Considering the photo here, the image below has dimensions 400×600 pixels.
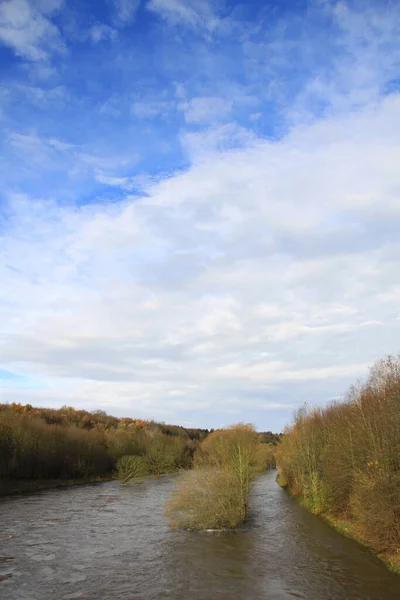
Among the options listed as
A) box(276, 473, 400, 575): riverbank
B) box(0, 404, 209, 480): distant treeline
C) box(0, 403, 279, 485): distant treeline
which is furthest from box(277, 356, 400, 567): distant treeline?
box(0, 403, 279, 485): distant treeline

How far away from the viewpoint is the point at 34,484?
55.8m

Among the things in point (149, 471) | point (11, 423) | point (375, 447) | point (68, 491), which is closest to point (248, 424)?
point (149, 471)

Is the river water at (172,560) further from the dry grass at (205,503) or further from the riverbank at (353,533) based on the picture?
the dry grass at (205,503)

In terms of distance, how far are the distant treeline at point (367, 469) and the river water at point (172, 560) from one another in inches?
60.0

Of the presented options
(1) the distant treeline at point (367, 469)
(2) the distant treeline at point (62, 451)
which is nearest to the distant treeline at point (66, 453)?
(2) the distant treeline at point (62, 451)

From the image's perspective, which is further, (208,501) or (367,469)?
(208,501)

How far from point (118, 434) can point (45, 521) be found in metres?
59.1

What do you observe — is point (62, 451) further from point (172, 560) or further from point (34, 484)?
point (172, 560)

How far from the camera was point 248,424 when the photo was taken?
230ft

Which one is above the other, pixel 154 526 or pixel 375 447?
pixel 375 447

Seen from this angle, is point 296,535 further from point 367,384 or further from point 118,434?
point 118,434

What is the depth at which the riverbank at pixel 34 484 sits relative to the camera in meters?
50.3

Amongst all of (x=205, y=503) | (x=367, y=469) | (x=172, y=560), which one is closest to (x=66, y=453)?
(x=205, y=503)

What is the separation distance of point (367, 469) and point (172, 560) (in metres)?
12.0
